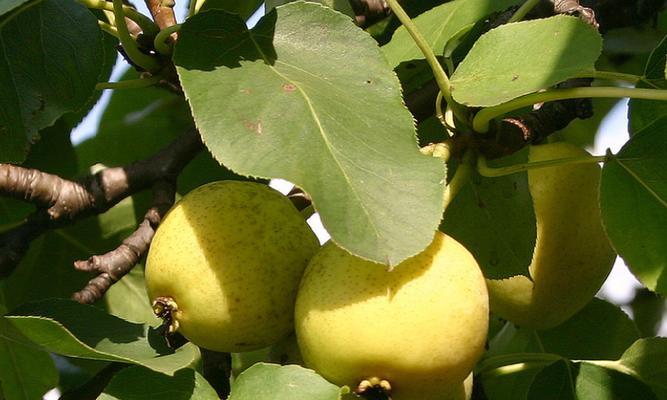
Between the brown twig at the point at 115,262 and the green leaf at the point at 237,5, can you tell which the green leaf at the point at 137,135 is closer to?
the green leaf at the point at 237,5

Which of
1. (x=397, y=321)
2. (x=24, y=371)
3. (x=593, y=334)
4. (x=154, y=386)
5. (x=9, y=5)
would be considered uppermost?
(x=9, y=5)

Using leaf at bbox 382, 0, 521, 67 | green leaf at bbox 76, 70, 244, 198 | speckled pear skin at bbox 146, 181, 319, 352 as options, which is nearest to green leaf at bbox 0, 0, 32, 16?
speckled pear skin at bbox 146, 181, 319, 352

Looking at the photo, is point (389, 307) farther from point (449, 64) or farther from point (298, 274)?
point (449, 64)

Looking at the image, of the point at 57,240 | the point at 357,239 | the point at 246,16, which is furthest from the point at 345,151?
the point at 57,240

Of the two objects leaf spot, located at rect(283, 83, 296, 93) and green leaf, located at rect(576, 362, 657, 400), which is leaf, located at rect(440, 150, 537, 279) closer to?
green leaf, located at rect(576, 362, 657, 400)

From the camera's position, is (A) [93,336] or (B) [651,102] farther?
(B) [651,102]

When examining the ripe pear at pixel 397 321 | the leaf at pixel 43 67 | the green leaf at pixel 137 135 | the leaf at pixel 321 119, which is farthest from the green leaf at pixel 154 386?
the green leaf at pixel 137 135

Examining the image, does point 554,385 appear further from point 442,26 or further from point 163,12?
point 163,12

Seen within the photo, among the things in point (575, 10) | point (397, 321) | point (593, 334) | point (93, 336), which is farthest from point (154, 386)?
point (593, 334)
